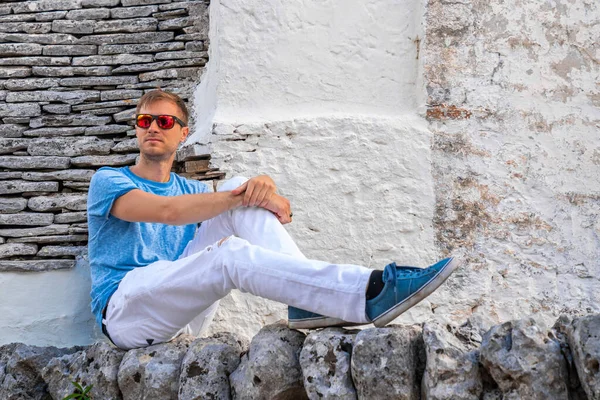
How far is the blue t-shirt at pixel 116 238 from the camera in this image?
3160 mm

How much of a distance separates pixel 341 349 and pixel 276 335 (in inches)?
10.6

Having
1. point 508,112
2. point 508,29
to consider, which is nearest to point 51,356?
point 508,112

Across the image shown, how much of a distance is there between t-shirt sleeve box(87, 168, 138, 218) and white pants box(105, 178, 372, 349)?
28 cm

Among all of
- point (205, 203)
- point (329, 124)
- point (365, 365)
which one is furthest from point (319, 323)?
point (329, 124)

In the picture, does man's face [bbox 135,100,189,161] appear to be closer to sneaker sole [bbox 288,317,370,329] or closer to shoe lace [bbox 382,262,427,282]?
sneaker sole [bbox 288,317,370,329]

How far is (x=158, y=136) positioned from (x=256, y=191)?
0.66 metres

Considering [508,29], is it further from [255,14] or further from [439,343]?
[439,343]

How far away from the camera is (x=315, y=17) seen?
410cm

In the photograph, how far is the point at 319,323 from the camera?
8.87 feet

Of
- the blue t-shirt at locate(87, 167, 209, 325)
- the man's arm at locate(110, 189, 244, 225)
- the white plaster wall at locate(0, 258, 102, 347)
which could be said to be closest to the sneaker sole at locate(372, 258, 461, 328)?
the man's arm at locate(110, 189, 244, 225)

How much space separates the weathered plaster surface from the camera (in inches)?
148

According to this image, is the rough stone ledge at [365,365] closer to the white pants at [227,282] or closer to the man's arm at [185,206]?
the white pants at [227,282]

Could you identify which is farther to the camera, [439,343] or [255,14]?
[255,14]

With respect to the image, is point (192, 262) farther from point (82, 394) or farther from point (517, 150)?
point (517, 150)
